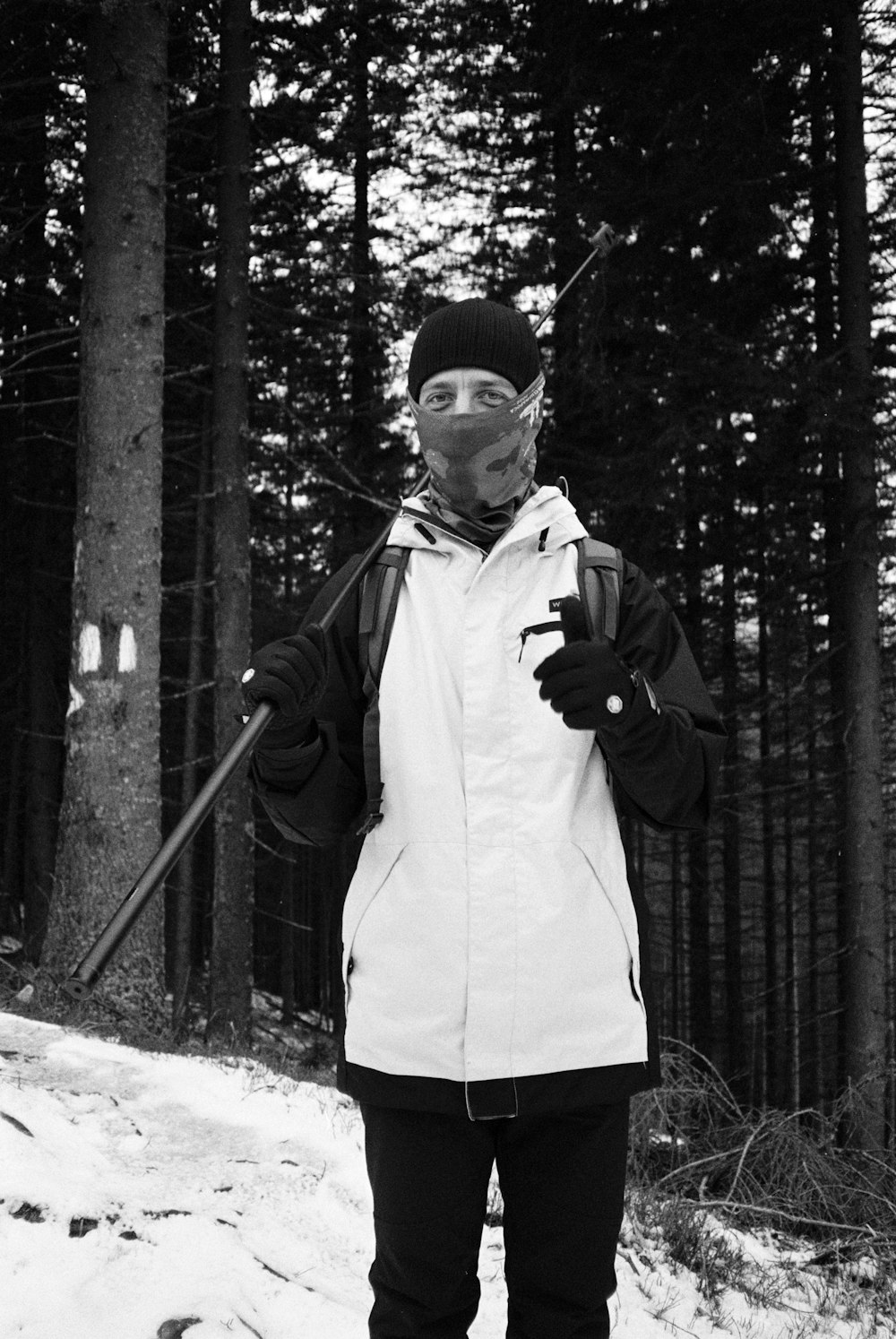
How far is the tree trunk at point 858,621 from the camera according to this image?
9328mm

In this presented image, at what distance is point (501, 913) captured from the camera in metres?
2.07

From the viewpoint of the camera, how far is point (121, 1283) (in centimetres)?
291

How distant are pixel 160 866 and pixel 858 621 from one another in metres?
8.62

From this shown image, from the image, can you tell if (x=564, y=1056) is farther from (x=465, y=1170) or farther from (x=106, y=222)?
(x=106, y=222)

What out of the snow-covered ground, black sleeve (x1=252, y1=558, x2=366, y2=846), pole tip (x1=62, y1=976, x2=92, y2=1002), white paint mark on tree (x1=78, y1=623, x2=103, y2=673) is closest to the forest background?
white paint mark on tree (x1=78, y1=623, x2=103, y2=673)

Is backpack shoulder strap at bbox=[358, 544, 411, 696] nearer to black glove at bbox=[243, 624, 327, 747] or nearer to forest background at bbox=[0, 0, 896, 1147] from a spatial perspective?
black glove at bbox=[243, 624, 327, 747]

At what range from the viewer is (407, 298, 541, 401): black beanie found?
8.04 feet

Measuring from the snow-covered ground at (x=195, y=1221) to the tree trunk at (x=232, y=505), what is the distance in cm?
528

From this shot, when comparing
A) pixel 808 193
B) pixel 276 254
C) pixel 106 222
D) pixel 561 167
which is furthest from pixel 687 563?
pixel 106 222

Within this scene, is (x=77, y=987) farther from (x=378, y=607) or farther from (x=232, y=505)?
(x=232, y=505)

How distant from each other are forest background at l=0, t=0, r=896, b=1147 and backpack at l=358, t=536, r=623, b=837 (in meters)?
5.06

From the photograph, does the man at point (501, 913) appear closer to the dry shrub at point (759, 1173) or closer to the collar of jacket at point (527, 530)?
the collar of jacket at point (527, 530)

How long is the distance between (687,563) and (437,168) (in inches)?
226

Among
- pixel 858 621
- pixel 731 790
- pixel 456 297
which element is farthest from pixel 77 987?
pixel 456 297
